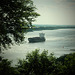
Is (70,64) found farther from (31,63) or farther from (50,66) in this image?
(31,63)

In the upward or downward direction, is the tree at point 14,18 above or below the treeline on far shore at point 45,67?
above

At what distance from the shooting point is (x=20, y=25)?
28.3 feet

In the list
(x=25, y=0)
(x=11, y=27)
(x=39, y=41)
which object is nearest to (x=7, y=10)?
(x=11, y=27)

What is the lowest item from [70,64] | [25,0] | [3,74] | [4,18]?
[70,64]

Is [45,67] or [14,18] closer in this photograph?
[14,18]

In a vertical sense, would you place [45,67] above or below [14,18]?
below

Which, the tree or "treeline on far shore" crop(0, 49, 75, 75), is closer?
the tree

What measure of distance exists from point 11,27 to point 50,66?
547cm

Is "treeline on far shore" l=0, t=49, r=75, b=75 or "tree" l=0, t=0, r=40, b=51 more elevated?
"tree" l=0, t=0, r=40, b=51

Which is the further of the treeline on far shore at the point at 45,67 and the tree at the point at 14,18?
the treeline on far shore at the point at 45,67

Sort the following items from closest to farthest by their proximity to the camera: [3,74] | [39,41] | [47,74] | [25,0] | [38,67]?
1. [3,74]
2. [25,0]
3. [47,74]
4. [38,67]
5. [39,41]

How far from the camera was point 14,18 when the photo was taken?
809 centimetres

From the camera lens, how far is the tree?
7.75m

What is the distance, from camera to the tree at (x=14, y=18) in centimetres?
775
